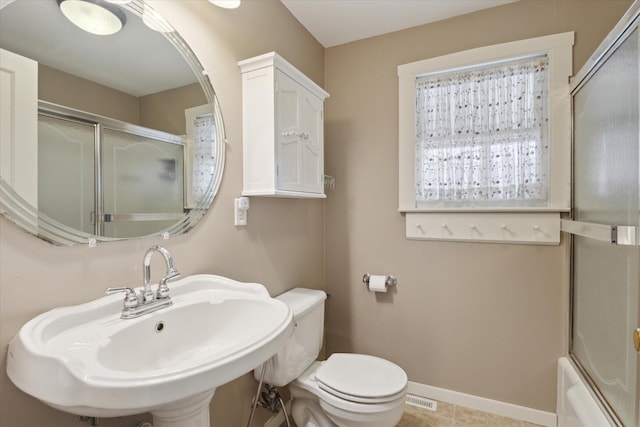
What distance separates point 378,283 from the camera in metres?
2.07

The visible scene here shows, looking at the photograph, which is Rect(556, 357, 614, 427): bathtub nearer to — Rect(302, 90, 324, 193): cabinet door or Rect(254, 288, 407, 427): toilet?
Rect(254, 288, 407, 427): toilet

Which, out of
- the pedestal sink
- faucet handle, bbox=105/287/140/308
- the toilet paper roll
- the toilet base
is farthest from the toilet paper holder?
faucet handle, bbox=105/287/140/308

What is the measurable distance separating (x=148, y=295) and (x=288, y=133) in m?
0.94

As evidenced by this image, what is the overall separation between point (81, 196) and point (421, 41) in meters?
2.05

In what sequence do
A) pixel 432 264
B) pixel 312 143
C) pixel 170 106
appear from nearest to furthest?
pixel 170 106, pixel 312 143, pixel 432 264

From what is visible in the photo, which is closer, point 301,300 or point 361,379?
point 361,379

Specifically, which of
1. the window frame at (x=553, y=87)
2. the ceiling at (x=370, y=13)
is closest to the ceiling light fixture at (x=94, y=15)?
the ceiling at (x=370, y=13)

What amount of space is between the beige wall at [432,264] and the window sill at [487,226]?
0.06m

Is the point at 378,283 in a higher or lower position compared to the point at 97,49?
lower

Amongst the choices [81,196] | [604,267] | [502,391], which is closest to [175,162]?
[81,196]

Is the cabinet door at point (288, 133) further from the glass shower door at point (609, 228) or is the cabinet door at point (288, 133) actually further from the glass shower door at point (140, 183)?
the glass shower door at point (609, 228)

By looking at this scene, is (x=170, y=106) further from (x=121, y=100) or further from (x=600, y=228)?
(x=600, y=228)

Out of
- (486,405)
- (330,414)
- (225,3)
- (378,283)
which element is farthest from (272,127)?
(486,405)

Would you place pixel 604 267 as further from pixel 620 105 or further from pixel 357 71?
pixel 357 71
